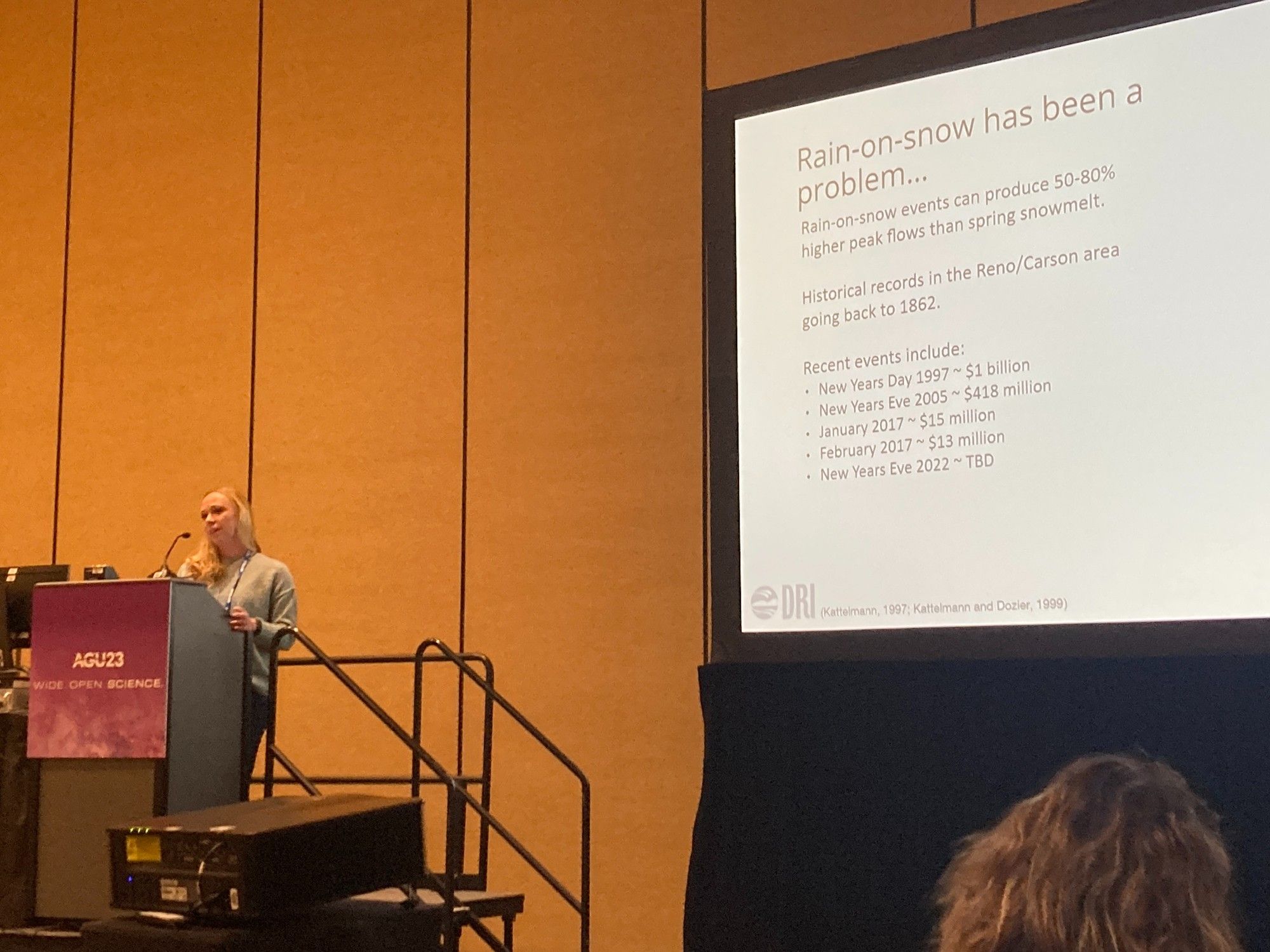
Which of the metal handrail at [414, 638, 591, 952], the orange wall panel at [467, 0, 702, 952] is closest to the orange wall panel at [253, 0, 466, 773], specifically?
the orange wall panel at [467, 0, 702, 952]

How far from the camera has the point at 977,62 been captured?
256 centimetres

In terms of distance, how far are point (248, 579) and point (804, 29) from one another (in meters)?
2.81

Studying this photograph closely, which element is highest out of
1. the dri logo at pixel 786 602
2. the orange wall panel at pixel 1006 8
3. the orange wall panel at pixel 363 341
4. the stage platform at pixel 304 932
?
the orange wall panel at pixel 1006 8

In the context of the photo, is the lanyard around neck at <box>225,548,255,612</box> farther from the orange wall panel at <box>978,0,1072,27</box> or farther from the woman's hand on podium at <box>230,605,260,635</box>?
the orange wall panel at <box>978,0,1072,27</box>

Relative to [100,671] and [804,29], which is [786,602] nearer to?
[100,671]

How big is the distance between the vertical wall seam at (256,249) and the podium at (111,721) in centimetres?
243

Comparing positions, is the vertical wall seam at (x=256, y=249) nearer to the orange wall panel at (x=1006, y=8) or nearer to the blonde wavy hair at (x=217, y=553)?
the blonde wavy hair at (x=217, y=553)

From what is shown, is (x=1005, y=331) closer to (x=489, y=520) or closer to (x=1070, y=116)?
(x=1070, y=116)

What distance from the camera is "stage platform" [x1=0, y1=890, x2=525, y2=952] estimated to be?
2.45m

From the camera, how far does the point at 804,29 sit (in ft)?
16.7

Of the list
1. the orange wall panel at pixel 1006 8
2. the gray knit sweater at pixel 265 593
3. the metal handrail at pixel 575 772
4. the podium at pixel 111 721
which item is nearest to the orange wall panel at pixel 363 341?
the gray knit sweater at pixel 265 593

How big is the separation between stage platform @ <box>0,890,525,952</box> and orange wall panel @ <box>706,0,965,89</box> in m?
3.26

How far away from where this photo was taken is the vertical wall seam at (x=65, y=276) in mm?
6309

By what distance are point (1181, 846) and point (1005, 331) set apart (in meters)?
1.03
